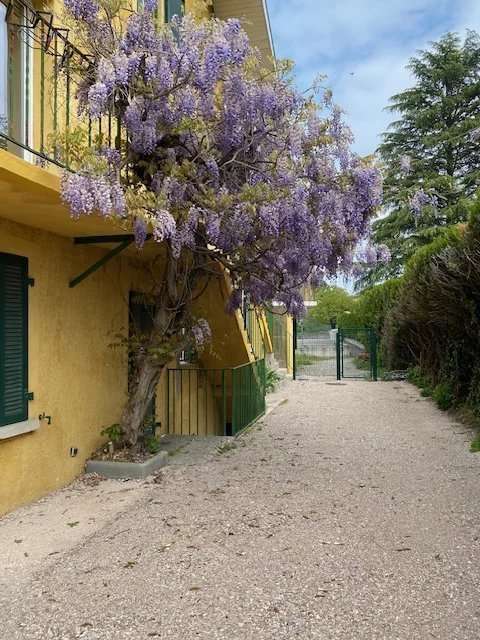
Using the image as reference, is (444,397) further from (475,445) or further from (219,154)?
(219,154)

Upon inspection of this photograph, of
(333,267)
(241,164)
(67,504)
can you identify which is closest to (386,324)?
(333,267)

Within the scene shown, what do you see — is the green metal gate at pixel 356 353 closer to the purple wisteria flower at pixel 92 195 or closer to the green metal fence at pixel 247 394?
the green metal fence at pixel 247 394

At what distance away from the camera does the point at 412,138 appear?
2992 centimetres

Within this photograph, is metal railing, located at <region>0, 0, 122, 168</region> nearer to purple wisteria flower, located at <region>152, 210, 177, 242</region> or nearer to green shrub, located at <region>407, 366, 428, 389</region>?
purple wisteria flower, located at <region>152, 210, 177, 242</region>

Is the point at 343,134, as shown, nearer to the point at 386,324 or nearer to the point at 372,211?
the point at 372,211

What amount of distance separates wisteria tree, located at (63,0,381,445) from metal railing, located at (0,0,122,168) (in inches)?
8.0

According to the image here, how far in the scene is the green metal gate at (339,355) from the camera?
1809 centimetres

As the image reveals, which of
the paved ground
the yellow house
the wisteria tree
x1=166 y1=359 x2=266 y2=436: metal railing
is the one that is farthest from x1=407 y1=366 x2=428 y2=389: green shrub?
the yellow house

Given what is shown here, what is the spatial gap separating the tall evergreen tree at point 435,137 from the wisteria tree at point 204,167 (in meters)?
21.4

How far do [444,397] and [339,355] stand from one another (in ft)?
22.0

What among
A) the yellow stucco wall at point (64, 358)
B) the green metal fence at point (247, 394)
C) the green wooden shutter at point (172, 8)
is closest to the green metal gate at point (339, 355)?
the green metal fence at point (247, 394)

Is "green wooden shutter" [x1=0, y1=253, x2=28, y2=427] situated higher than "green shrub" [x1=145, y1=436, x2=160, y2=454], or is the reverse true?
"green wooden shutter" [x1=0, y1=253, x2=28, y2=427]

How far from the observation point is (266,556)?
13.8ft

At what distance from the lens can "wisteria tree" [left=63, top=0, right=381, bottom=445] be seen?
5312mm
